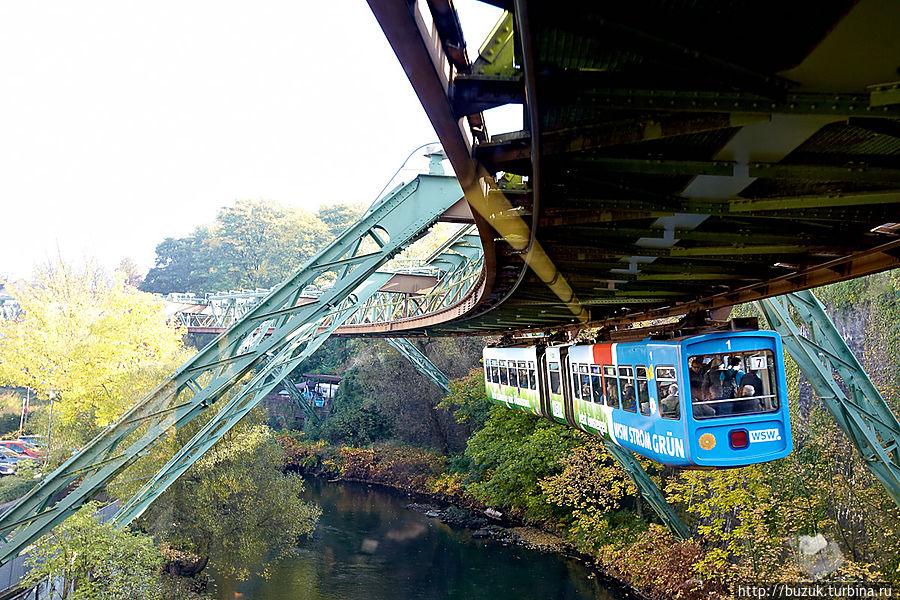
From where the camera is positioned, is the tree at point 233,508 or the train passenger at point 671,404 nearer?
the train passenger at point 671,404

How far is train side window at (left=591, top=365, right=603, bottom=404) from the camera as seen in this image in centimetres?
970

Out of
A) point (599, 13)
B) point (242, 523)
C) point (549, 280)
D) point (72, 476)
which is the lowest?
point (242, 523)

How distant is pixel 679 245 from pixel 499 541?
52.7 ft

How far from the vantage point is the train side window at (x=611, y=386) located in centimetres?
896

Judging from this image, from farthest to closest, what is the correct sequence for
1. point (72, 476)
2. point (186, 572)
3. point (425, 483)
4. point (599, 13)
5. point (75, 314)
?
1. point (425, 483)
2. point (75, 314)
3. point (186, 572)
4. point (72, 476)
5. point (599, 13)

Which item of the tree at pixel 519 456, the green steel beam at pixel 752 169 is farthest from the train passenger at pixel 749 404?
the tree at pixel 519 456

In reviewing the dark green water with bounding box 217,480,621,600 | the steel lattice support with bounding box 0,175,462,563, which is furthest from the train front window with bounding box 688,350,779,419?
the dark green water with bounding box 217,480,621,600

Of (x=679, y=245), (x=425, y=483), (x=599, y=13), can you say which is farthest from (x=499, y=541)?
(x=599, y=13)

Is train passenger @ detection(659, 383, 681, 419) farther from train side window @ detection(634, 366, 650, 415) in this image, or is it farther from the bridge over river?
the bridge over river

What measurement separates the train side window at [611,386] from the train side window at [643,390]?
0.78 meters

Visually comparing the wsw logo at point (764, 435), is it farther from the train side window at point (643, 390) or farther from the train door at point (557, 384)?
the train door at point (557, 384)

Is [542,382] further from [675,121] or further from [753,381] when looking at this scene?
[675,121]

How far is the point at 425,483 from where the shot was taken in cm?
2631

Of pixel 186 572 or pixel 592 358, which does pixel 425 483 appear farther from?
pixel 592 358
